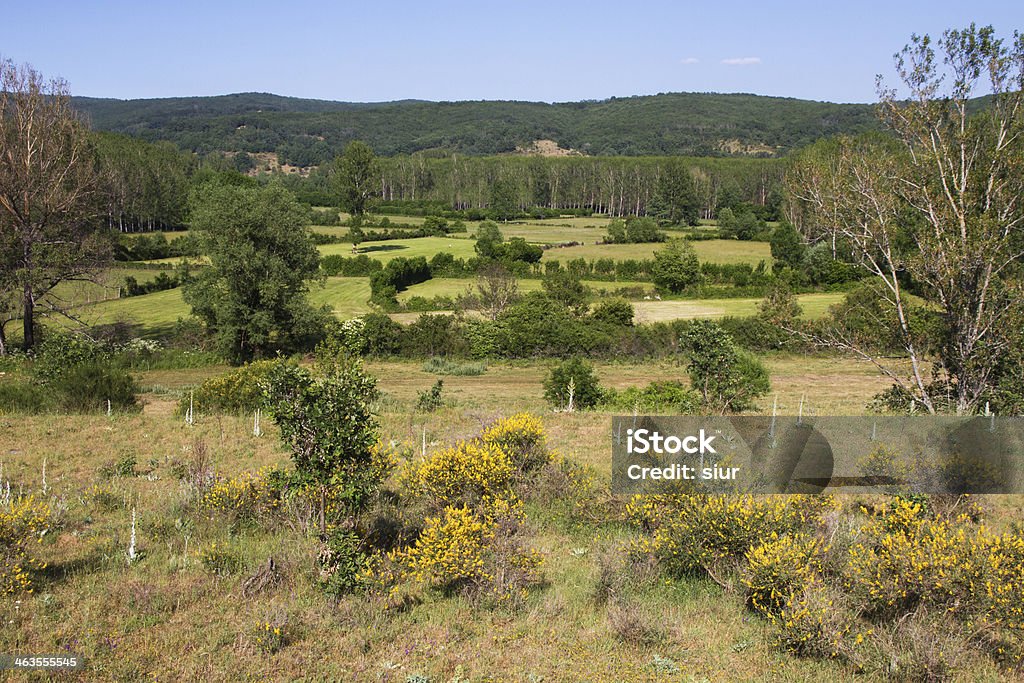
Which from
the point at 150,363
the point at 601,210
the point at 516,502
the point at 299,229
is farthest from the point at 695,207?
the point at 516,502

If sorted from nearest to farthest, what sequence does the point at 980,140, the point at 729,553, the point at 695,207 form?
the point at 729,553, the point at 980,140, the point at 695,207

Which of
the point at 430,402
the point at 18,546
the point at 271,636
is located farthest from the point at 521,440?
the point at 430,402

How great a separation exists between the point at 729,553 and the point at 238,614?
18.7 feet

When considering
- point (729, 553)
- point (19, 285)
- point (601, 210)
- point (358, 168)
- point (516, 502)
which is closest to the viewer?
point (729, 553)

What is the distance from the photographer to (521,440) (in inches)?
499

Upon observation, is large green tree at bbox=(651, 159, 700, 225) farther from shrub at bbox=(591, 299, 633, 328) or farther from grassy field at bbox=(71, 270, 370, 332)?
shrub at bbox=(591, 299, 633, 328)

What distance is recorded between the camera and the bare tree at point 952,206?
15586 millimetres

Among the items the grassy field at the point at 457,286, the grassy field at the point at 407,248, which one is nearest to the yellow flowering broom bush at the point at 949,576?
the grassy field at the point at 457,286

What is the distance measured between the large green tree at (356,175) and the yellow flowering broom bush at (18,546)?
8462 cm

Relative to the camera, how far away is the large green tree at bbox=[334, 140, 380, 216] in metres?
89.6

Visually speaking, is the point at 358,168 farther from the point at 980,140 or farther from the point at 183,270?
the point at 980,140

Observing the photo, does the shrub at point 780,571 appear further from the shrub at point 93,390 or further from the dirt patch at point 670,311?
the dirt patch at point 670,311

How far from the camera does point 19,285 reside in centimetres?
3158

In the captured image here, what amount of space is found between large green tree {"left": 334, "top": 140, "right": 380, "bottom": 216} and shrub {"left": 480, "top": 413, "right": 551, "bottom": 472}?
82097 millimetres
